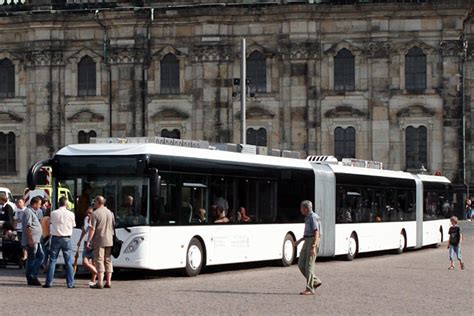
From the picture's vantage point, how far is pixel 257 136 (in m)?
66.8

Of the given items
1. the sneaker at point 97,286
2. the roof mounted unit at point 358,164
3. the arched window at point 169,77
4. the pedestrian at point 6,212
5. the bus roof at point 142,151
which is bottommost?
the sneaker at point 97,286

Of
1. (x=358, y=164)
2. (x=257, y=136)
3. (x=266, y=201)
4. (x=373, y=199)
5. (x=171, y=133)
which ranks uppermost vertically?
(x=171, y=133)

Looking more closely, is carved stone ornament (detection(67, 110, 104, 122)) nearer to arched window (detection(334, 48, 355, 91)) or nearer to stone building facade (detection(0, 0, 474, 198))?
stone building facade (detection(0, 0, 474, 198))

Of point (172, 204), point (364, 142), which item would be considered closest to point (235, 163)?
point (172, 204)

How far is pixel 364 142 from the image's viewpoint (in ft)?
217

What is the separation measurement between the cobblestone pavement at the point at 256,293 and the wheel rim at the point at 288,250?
1.32ft

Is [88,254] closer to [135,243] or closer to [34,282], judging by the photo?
[34,282]

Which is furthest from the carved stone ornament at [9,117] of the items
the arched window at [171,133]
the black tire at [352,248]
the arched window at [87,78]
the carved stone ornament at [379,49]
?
the black tire at [352,248]

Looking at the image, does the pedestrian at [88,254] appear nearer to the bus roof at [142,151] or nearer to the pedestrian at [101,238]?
the pedestrian at [101,238]

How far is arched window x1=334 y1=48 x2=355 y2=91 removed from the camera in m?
66.3

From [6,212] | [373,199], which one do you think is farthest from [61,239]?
[373,199]

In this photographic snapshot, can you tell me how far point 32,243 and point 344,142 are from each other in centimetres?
4192

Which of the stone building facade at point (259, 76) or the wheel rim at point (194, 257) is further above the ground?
the stone building facade at point (259, 76)

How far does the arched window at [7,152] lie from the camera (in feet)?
228
